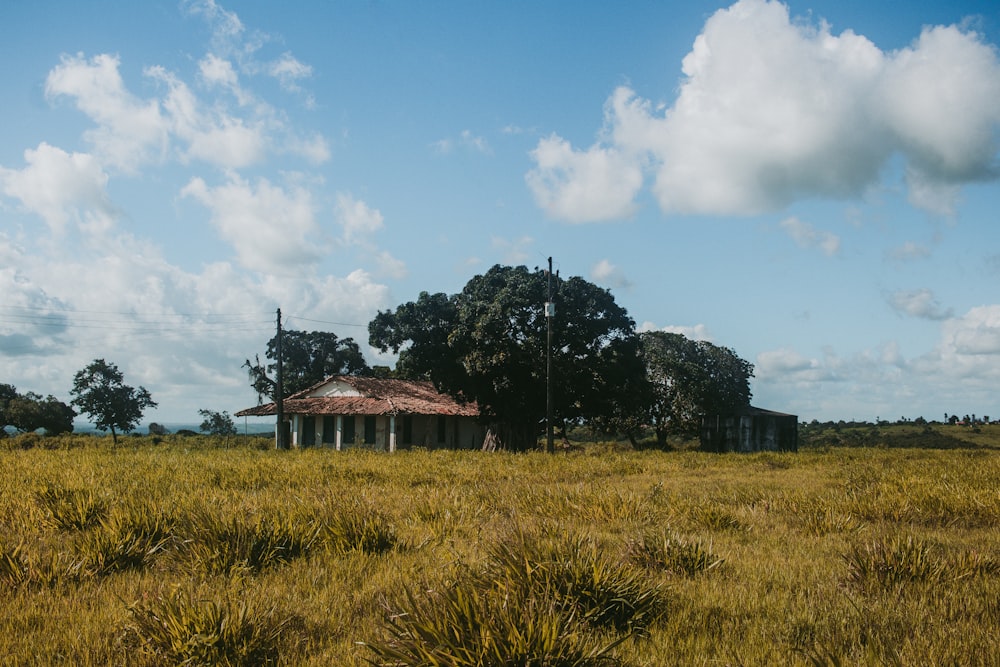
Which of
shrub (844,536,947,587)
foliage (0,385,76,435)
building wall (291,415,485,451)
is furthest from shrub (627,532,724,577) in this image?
foliage (0,385,76,435)

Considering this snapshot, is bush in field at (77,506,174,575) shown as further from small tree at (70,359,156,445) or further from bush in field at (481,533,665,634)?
small tree at (70,359,156,445)

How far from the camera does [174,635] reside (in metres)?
4.16

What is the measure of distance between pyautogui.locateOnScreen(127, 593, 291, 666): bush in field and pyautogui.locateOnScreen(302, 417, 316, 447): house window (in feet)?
127

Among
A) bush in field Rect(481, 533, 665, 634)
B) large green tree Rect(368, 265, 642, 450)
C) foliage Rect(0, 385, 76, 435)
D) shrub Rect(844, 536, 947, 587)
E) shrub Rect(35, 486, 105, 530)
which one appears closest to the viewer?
bush in field Rect(481, 533, 665, 634)

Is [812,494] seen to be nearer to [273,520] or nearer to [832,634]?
[832,634]

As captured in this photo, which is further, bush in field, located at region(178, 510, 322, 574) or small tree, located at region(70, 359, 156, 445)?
small tree, located at region(70, 359, 156, 445)

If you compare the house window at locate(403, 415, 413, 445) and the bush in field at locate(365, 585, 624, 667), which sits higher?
the bush in field at locate(365, 585, 624, 667)

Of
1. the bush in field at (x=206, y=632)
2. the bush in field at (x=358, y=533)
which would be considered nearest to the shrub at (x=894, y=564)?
the bush in field at (x=358, y=533)

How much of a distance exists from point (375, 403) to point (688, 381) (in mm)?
21175

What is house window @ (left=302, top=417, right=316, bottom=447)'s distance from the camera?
1652 inches

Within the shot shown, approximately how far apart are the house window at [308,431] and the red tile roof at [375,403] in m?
1.35

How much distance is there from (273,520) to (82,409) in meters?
59.1

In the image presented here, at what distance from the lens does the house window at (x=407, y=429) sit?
129 feet

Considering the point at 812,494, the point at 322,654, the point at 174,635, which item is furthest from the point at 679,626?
the point at 812,494
